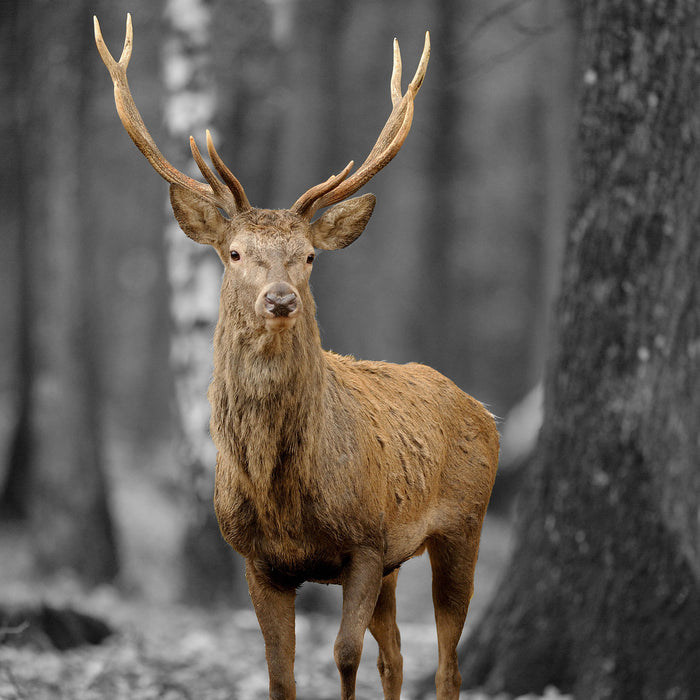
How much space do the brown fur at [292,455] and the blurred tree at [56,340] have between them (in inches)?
238

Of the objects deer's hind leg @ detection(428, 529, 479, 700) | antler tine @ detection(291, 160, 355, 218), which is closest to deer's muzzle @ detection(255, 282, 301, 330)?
antler tine @ detection(291, 160, 355, 218)

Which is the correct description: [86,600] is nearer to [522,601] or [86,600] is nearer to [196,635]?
[196,635]

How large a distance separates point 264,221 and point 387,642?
6.61 ft

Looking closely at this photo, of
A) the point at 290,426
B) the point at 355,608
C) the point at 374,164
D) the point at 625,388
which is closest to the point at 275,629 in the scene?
the point at 355,608

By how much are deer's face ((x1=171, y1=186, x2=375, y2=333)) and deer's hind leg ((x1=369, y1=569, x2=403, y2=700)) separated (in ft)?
4.98

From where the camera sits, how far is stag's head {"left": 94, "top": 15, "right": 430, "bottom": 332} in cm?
368

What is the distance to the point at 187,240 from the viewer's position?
812 cm

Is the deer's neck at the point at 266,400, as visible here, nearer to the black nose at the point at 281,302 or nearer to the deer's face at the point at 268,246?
the deer's face at the point at 268,246

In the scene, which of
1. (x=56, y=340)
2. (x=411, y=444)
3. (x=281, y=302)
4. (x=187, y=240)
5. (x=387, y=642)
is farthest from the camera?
(x=56, y=340)

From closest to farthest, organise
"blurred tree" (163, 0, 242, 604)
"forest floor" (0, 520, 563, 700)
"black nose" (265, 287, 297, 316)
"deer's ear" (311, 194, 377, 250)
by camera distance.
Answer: "black nose" (265, 287, 297, 316)
"deer's ear" (311, 194, 377, 250)
"forest floor" (0, 520, 563, 700)
"blurred tree" (163, 0, 242, 604)

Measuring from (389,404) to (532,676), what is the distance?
2.13 meters

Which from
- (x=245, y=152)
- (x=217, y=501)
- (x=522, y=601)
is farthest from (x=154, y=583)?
(x=217, y=501)

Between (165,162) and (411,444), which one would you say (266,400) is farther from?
(165,162)

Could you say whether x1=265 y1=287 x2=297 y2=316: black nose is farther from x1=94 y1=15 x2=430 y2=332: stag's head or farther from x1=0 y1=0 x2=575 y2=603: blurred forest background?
x1=0 y1=0 x2=575 y2=603: blurred forest background
